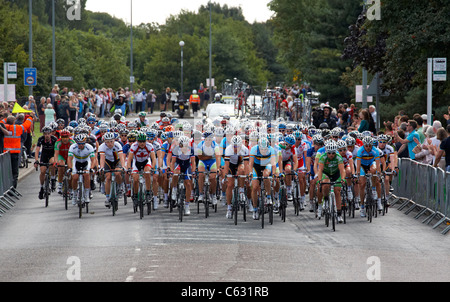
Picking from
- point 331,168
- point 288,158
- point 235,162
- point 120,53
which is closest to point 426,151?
point 288,158

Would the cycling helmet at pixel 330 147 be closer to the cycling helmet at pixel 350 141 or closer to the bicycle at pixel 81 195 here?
the cycling helmet at pixel 350 141

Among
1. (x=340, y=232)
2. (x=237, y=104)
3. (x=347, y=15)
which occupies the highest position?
(x=347, y=15)

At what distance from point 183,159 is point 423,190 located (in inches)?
204

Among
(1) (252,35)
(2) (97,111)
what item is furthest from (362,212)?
(1) (252,35)

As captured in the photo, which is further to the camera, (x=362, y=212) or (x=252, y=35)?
(x=252, y=35)

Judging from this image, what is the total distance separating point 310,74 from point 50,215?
135 feet

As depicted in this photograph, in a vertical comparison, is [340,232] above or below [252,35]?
below

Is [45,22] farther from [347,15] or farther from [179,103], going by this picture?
[347,15]

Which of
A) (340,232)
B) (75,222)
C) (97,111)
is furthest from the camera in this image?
(97,111)

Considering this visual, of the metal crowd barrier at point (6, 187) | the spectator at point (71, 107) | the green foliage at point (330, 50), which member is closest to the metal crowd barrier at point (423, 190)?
the metal crowd barrier at point (6, 187)

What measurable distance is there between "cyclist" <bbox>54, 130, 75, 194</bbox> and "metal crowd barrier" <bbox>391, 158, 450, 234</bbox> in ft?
25.4

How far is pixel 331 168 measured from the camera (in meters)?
19.3

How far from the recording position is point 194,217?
20484 mm

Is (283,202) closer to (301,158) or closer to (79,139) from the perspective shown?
(301,158)
